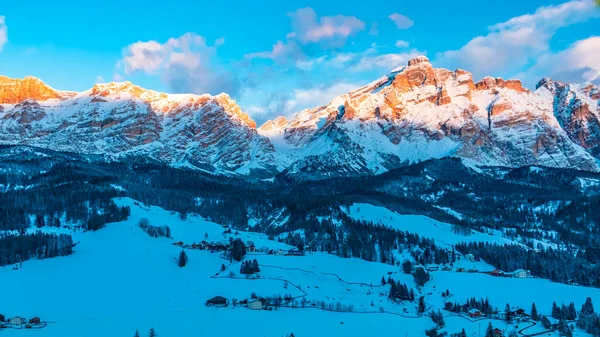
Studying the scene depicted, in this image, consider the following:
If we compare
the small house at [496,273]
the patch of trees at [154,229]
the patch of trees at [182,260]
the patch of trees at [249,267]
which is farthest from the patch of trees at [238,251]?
the small house at [496,273]

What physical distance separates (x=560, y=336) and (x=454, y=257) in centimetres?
7079

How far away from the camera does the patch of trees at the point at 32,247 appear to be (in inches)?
5374

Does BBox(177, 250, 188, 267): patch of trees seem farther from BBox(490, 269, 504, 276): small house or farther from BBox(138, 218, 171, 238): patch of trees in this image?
BBox(490, 269, 504, 276): small house

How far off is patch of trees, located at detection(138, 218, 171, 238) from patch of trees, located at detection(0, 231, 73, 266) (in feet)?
75.7

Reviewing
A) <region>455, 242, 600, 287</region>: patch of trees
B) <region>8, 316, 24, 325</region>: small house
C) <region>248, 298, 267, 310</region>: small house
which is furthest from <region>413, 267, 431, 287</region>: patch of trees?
<region>8, 316, 24, 325</region>: small house

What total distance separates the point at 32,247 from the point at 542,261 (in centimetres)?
11986

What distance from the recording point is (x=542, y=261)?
6590 inches

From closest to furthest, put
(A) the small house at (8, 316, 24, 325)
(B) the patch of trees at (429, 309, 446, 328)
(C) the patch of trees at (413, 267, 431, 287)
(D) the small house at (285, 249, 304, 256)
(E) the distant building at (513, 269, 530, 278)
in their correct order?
(A) the small house at (8, 316, 24, 325), (B) the patch of trees at (429, 309, 446, 328), (C) the patch of trees at (413, 267, 431, 287), (E) the distant building at (513, 269, 530, 278), (D) the small house at (285, 249, 304, 256)

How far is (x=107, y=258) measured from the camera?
142 metres

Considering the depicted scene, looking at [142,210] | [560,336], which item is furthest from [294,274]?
[142,210]

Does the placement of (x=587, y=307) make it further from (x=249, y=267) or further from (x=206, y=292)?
(x=206, y=292)

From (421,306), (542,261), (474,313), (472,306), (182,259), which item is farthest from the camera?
(542,261)

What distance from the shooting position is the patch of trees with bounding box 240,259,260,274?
434 ft

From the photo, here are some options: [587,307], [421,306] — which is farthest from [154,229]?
[587,307]
